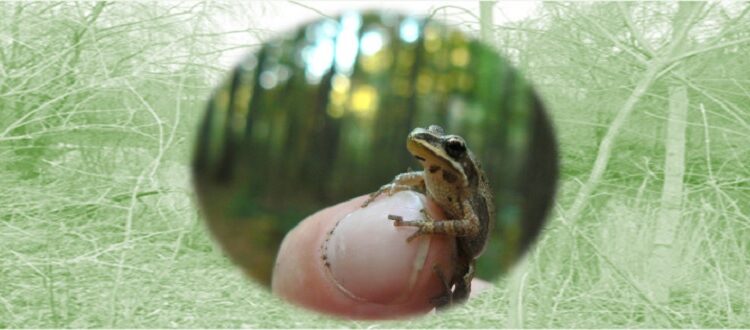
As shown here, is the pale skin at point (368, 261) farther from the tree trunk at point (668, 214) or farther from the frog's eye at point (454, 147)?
the tree trunk at point (668, 214)

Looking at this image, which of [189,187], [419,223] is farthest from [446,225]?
[189,187]

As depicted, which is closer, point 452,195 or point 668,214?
point 452,195

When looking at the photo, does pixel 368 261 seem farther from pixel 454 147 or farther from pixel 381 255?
pixel 454 147

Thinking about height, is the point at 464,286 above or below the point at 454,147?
below

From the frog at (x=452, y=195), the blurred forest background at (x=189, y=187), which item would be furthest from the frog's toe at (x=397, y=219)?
the blurred forest background at (x=189, y=187)

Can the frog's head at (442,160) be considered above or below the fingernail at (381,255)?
above

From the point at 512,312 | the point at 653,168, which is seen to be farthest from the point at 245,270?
the point at 653,168

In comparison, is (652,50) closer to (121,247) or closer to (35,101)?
(121,247)

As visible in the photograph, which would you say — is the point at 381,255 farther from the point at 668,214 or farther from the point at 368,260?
the point at 668,214

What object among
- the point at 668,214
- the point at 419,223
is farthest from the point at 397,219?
the point at 668,214
